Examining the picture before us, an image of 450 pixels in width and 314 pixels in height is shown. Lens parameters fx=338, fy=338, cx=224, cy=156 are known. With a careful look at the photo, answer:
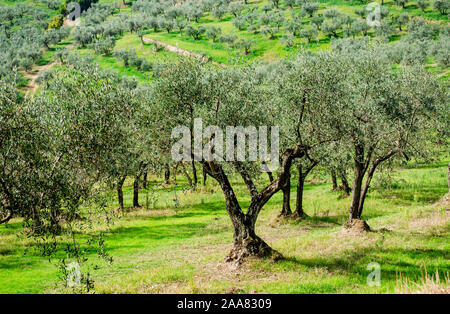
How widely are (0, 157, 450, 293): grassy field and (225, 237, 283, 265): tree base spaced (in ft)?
1.94

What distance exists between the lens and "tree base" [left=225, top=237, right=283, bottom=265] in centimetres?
2064

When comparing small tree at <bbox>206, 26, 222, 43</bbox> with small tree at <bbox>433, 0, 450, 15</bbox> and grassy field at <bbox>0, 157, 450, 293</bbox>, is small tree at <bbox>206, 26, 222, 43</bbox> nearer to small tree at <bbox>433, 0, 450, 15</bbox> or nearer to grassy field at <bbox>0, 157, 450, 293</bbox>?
small tree at <bbox>433, 0, 450, 15</bbox>

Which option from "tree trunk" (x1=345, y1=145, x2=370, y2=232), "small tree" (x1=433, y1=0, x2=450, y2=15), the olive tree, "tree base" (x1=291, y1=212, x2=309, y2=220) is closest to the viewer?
the olive tree

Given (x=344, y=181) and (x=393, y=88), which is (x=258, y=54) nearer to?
(x=344, y=181)

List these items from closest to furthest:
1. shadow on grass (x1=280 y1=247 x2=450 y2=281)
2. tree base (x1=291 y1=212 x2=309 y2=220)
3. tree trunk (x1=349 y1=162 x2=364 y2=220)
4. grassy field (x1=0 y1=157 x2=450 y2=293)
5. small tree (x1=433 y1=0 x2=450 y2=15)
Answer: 1. shadow on grass (x1=280 y1=247 x2=450 y2=281)
2. grassy field (x1=0 y1=157 x2=450 y2=293)
3. tree trunk (x1=349 y1=162 x2=364 y2=220)
4. tree base (x1=291 y1=212 x2=309 y2=220)
5. small tree (x1=433 y1=0 x2=450 y2=15)

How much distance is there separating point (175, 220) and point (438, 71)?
95467 millimetres

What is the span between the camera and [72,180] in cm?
1789

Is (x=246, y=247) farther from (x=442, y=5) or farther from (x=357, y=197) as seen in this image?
(x=442, y=5)

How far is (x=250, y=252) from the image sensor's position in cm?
2073

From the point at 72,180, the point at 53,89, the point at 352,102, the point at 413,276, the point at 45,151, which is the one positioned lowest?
the point at 413,276

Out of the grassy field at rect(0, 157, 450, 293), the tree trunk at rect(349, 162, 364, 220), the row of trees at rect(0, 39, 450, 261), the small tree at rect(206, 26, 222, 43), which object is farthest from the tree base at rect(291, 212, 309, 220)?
the small tree at rect(206, 26, 222, 43)

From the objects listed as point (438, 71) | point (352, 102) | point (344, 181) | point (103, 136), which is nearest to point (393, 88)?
point (352, 102)

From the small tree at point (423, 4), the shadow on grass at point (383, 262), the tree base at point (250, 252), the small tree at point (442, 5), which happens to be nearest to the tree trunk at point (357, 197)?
the shadow on grass at point (383, 262)

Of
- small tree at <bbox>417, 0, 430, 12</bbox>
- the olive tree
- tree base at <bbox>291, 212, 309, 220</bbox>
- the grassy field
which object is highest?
small tree at <bbox>417, 0, 430, 12</bbox>
